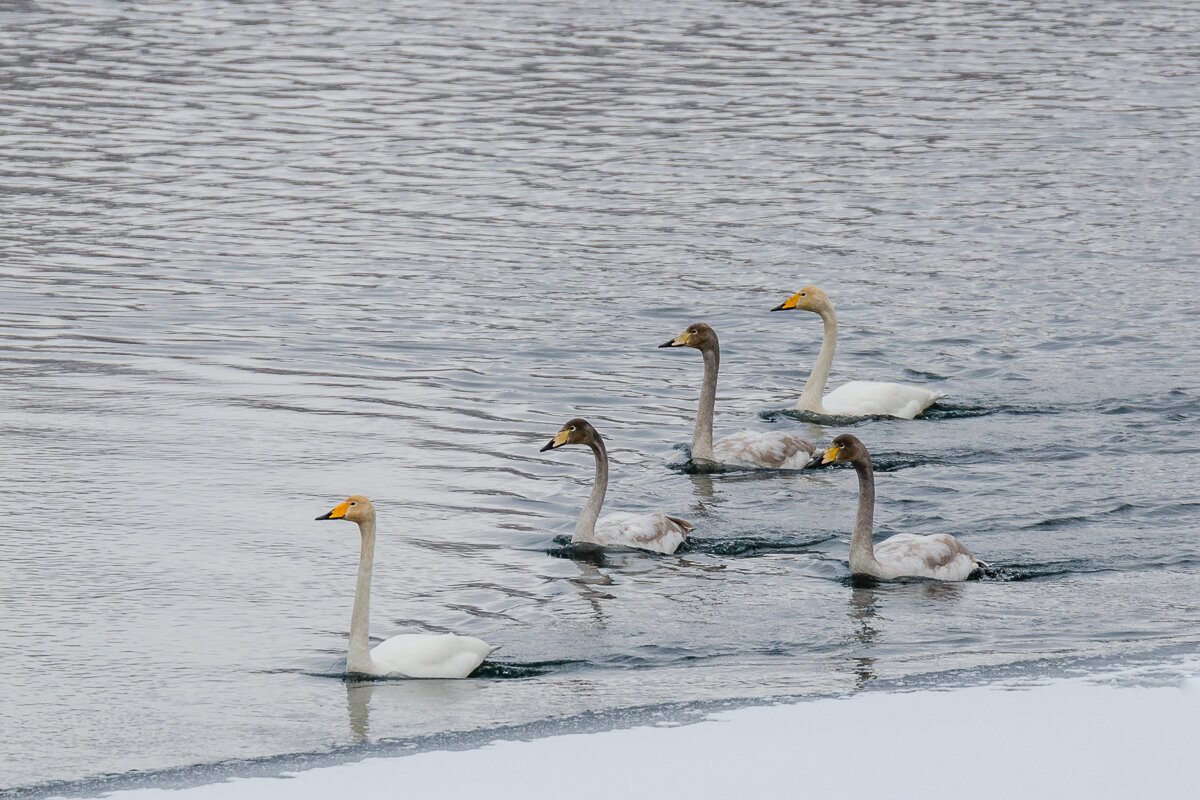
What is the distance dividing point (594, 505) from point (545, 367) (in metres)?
4.50

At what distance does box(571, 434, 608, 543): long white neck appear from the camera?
11867 mm

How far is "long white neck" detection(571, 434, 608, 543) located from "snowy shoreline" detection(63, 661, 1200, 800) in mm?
3150

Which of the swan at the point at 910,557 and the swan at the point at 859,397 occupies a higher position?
the swan at the point at 910,557

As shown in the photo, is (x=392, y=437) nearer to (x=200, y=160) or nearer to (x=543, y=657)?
(x=543, y=657)

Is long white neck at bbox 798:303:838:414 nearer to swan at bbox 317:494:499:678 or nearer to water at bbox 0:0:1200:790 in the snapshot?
water at bbox 0:0:1200:790

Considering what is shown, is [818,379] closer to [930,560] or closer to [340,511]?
[930,560]

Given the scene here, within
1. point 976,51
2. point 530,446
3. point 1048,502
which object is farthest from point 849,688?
point 976,51

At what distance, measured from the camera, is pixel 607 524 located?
39.3 feet

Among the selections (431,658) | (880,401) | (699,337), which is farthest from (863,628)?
(880,401)

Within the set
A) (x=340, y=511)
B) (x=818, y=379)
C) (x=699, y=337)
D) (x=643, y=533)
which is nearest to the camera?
(x=340, y=511)

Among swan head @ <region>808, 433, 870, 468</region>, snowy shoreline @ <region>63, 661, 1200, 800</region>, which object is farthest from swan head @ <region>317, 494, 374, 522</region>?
swan head @ <region>808, 433, 870, 468</region>

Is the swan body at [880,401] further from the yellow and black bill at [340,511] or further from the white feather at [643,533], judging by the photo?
the yellow and black bill at [340,511]

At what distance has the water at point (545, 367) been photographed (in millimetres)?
9961

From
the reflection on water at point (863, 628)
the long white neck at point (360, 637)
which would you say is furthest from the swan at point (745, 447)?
the long white neck at point (360, 637)
